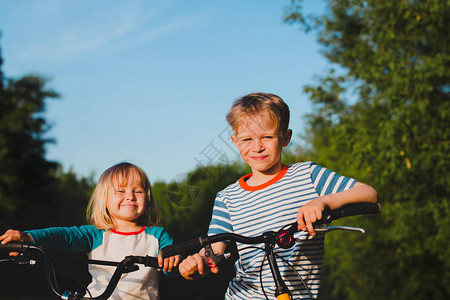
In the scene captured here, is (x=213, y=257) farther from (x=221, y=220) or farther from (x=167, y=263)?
(x=221, y=220)

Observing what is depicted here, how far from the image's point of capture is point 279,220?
2.48 metres

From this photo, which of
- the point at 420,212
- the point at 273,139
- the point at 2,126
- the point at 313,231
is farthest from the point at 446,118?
the point at 2,126

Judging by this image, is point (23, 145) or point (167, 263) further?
point (23, 145)

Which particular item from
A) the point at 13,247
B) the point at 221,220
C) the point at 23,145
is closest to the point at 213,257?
the point at 221,220

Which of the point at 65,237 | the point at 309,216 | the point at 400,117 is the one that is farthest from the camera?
the point at 400,117

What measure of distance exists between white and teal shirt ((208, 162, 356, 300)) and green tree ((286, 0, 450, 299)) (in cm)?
563

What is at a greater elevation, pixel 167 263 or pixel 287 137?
pixel 287 137

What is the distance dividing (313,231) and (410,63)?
7316 millimetres

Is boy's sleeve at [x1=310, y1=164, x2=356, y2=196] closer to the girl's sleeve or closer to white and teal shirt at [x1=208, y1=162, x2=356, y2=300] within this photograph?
white and teal shirt at [x1=208, y1=162, x2=356, y2=300]

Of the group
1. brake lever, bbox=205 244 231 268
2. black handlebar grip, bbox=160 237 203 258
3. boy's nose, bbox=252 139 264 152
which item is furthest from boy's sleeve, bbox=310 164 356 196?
black handlebar grip, bbox=160 237 203 258

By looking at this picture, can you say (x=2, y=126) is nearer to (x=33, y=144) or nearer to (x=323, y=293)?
(x=33, y=144)

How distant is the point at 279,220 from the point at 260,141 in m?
0.45

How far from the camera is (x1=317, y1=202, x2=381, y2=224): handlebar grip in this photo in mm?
1966

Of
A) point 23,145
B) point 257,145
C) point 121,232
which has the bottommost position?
point 121,232
